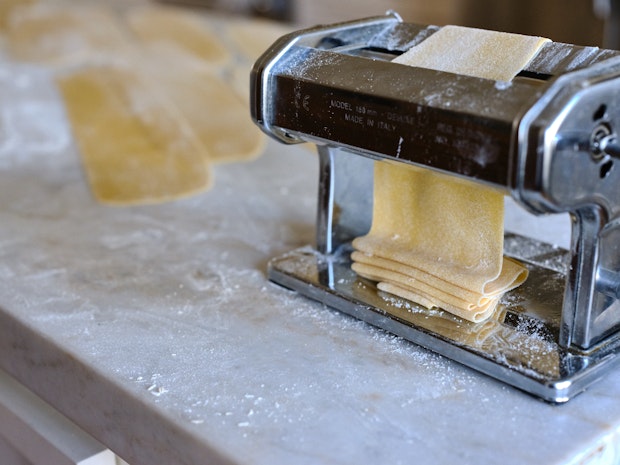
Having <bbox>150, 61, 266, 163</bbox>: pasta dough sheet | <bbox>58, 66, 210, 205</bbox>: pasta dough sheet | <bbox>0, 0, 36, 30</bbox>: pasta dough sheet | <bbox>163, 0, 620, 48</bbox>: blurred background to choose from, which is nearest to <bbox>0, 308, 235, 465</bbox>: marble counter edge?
<bbox>58, 66, 210, 205</bbox>: pasta dough sheet

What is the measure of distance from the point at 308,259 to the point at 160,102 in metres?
0.80

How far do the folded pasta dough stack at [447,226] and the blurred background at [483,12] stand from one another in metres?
1.88

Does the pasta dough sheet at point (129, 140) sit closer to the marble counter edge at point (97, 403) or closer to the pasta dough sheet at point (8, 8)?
the marble counter edge at point (97, 403)

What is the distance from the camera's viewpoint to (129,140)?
1426 millimetres

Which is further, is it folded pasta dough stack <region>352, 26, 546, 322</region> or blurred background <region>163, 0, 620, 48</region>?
blurred background <region>163, 0, 620, 48</region>

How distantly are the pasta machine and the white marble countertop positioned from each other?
0.08 ft

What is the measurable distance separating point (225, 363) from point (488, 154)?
0.98 ft

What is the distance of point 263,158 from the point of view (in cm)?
136

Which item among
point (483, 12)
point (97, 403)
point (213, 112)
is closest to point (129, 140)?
point (213, 112)

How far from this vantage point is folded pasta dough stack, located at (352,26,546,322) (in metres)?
0.72

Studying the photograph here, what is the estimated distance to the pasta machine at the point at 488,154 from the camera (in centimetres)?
60

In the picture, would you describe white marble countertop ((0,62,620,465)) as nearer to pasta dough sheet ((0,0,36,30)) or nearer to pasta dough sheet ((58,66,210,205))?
pasta dough sheet ((58,66,210,205))

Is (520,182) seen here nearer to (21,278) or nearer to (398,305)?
(398,305)

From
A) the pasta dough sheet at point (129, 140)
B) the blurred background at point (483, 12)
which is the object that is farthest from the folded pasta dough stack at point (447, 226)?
the blurred background at point (483, 12)
